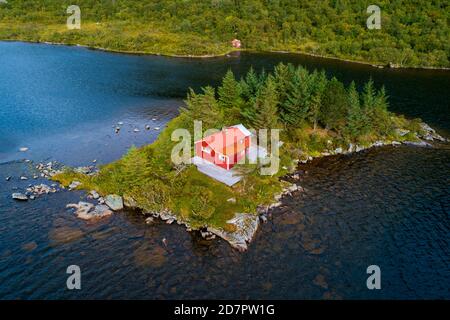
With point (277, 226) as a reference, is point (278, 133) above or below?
above

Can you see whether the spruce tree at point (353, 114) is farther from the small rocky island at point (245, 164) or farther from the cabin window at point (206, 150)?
the cabin window at point (206, 150)

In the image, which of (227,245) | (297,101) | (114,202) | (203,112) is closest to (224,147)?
(203,112)

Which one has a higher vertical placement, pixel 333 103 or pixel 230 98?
pixel 230 98

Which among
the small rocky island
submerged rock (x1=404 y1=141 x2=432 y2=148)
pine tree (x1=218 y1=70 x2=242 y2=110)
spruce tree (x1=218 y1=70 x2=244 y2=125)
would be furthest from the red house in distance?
submerged rock (x1=404 y1=141 x2=432 y2=148)

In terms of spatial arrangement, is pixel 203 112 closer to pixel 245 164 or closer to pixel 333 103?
pixel 245 164

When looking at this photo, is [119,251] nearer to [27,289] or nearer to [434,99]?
[27,289]
